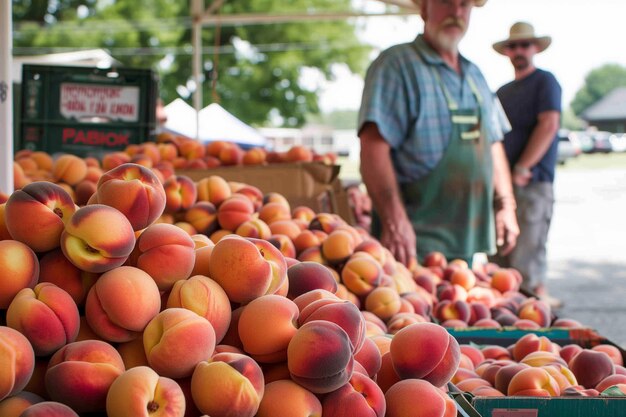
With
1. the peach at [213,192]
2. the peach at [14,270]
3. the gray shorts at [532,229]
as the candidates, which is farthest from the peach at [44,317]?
the gray shorts at [532,229]

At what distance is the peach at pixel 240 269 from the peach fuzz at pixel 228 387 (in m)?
0.14

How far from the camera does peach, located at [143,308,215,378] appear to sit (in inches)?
33.9

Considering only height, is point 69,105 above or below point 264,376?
above

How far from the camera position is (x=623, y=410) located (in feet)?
4.24

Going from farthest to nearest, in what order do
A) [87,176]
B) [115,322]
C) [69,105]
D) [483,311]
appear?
[69,105] → [87,176] → [483,311] → [115,322]

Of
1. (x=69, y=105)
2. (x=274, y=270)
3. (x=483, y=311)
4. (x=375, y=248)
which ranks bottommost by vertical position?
(x=483, y=311)

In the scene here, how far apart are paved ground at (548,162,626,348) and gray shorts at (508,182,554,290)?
44 cm

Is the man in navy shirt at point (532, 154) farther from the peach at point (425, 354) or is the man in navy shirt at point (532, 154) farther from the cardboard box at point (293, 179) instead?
the peach at point (425, 354)

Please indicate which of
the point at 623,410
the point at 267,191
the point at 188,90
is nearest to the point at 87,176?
the point at 267,191

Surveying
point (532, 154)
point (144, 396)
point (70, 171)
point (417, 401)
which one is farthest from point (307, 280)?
point (532, 154)

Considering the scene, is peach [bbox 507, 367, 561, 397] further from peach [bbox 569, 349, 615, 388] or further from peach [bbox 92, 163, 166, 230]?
peach [bbox 92, 163, 166, 230]

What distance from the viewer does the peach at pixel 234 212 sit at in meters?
2.02

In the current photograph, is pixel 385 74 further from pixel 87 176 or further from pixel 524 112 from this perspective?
pixel 524 112

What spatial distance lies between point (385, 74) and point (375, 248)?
121 cm
